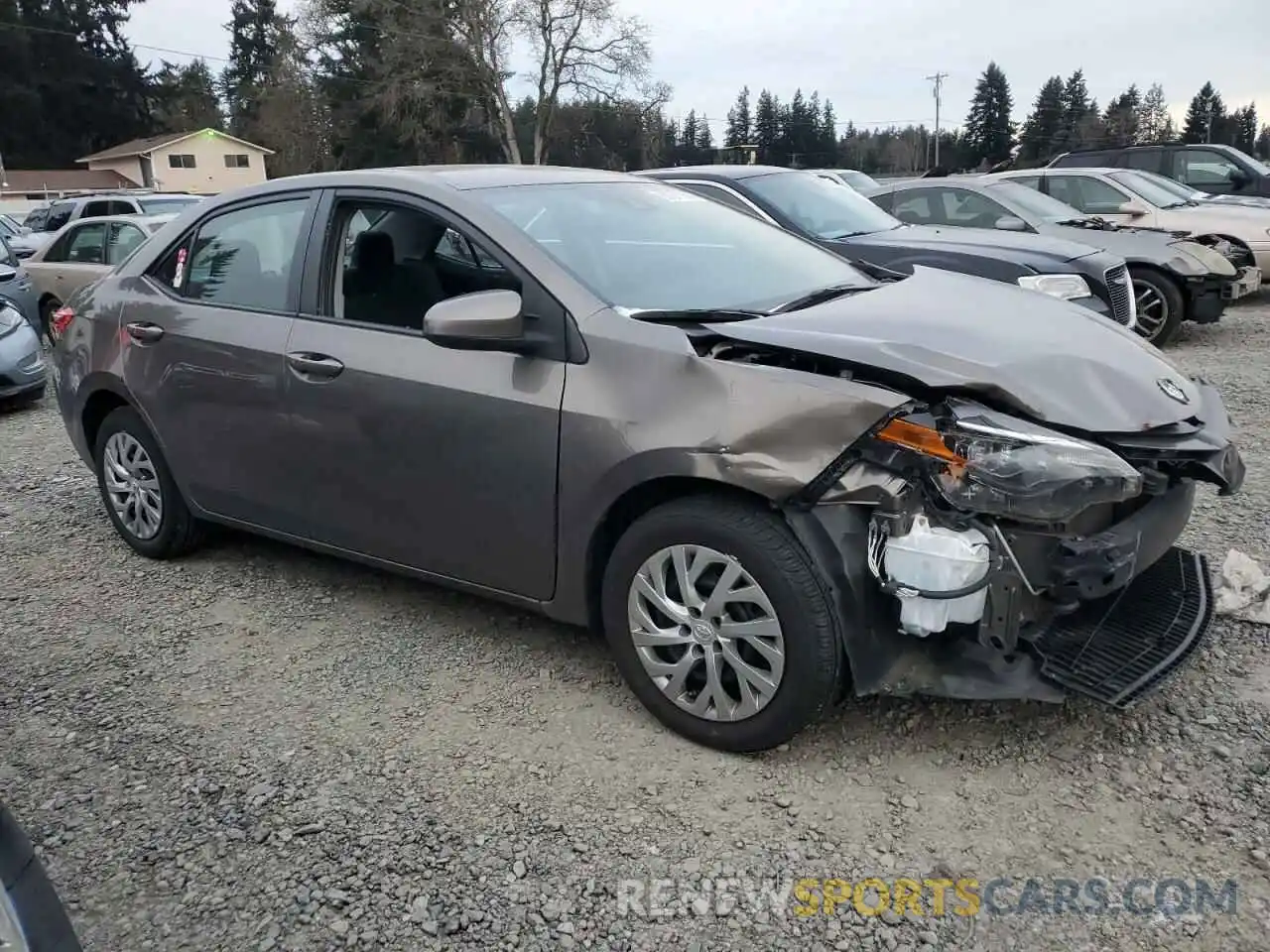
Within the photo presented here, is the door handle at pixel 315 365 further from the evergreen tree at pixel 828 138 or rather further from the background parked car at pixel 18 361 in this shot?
the evergreen tree at pixel 828 138

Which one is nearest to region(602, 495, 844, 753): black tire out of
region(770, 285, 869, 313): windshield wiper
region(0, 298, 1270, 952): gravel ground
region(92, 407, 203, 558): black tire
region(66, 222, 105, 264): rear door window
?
region(0, 298, 1270, 952): gravel ground

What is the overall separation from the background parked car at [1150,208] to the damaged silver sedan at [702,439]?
29.0 feet

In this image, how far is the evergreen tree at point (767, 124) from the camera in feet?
281

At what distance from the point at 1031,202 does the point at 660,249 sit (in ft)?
26.0

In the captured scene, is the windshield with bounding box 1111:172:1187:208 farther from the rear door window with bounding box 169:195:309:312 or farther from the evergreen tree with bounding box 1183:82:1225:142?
the evergreen tree with bounding box 1183:82:1225:142

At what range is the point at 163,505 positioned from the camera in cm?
456

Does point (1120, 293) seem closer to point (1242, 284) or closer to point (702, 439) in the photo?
point (1242, 284)

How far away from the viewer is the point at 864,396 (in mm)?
2668

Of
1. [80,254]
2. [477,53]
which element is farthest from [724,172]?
[477,53]

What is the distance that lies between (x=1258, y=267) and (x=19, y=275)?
42.2ft

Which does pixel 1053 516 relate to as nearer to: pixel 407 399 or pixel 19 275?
pixel 407 399

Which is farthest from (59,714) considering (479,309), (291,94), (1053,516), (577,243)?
(291,94)

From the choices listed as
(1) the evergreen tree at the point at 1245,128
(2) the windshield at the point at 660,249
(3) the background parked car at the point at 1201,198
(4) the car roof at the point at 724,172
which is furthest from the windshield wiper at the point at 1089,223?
(1) the evergreen tree at the point at 1245,128

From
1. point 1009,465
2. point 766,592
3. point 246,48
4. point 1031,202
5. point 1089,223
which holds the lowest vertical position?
point 766,592
